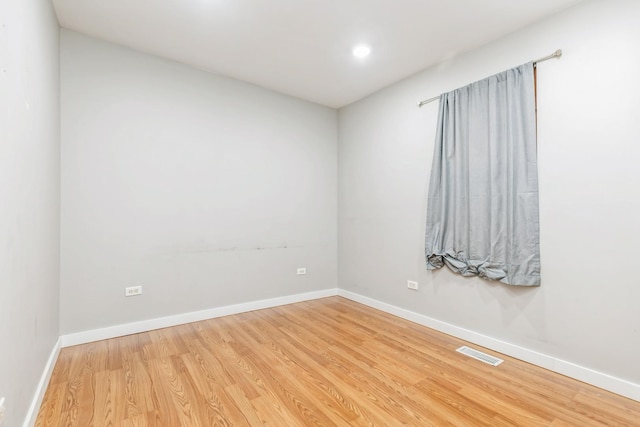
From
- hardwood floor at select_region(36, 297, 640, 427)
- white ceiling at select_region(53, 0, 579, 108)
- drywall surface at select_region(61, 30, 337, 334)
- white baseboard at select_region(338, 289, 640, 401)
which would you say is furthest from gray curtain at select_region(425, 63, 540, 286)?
drywall surface at select_region(61, 30, 337, 334)

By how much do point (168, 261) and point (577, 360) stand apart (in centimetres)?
369

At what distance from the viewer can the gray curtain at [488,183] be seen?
8.28ft

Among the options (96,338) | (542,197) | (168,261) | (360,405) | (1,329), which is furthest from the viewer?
(168,261)

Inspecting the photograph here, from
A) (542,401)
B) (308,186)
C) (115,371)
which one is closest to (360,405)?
(542,401)

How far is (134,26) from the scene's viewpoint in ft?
8.75

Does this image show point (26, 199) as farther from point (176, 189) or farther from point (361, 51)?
point (361, 51)

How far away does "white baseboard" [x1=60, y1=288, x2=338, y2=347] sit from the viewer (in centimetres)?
278

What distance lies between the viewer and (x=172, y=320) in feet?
10.6

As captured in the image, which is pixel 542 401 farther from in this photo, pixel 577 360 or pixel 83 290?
pixel 83 290

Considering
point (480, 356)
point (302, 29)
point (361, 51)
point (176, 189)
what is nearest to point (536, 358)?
point (480, 356)

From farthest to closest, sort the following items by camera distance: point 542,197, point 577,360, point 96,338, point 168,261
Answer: point 168,261, point 96,338, point 542,197, point 577,360

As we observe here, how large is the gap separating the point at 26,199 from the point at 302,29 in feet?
7.69

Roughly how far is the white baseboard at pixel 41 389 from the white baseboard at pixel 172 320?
20 centimetres

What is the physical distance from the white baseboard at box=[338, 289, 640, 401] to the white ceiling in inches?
107
